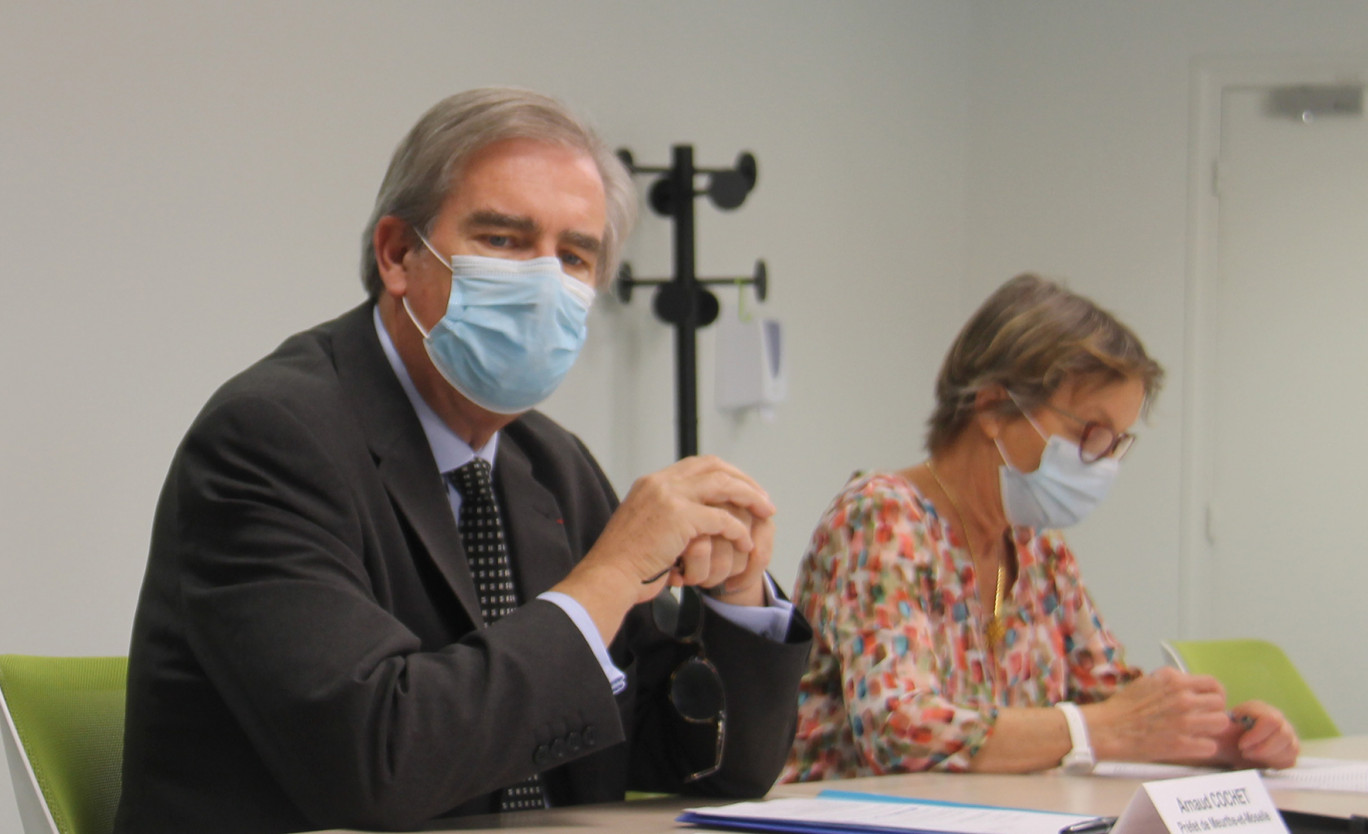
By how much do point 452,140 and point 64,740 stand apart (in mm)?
746

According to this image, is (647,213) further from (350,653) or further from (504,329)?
(350,653)

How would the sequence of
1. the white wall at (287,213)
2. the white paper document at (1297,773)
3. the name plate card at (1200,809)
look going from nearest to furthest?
the name plate card at (1200,809) → the white paper document at (1297,773) → the white wall at (287,213)

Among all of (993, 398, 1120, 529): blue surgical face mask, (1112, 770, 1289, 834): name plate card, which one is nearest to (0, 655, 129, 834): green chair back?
(1112, 770, 1289, 834): name plate card

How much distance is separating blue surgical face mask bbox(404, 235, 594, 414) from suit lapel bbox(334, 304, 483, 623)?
0.07 meters

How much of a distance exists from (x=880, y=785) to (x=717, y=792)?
0.21 meters

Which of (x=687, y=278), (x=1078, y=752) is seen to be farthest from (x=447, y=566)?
(x=687, y=278)

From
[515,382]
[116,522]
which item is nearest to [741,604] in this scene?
[515,382]

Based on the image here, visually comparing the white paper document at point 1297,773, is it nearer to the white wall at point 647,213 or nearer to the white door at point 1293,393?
the white wall at point 647,213

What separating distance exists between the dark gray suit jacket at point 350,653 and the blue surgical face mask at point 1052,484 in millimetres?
686

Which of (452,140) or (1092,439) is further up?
(452,140)

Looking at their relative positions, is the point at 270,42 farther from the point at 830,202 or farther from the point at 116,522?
the point at 830,202

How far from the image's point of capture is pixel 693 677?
1.56 meters

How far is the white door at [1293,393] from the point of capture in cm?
452

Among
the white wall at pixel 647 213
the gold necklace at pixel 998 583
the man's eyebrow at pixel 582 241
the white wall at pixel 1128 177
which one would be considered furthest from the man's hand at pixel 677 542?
the white wall at pixel 1128 177
